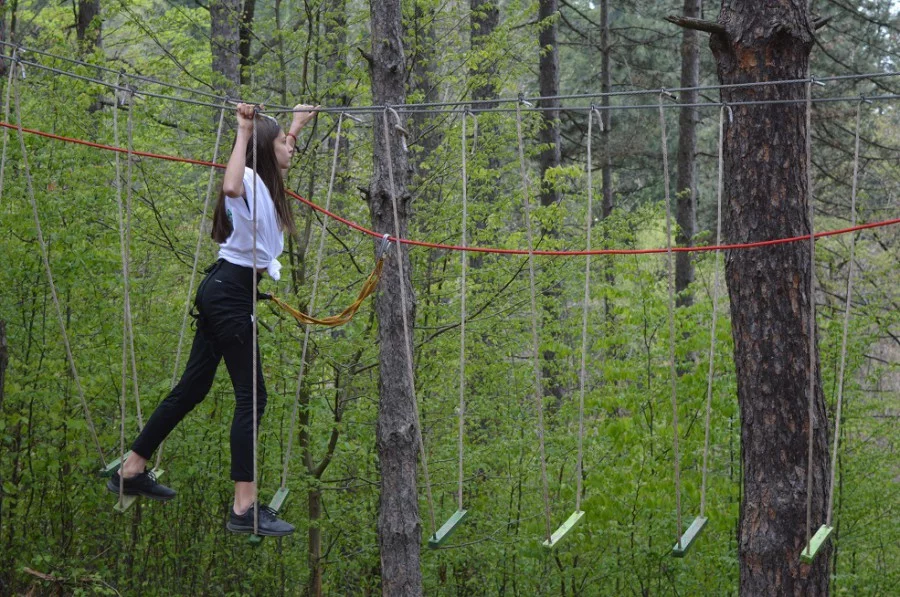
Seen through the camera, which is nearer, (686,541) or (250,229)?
(250,229)

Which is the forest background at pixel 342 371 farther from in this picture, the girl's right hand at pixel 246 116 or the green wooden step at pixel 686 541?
the green wooden step at pixel 686 541

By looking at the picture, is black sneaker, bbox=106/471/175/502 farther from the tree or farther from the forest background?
the tree

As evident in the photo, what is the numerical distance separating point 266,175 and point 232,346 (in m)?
0.58

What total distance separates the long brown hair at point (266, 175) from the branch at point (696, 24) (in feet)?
5.43

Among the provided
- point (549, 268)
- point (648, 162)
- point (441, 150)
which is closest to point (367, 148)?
point (441, 150)

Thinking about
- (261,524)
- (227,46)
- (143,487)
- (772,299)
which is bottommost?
(261,524)

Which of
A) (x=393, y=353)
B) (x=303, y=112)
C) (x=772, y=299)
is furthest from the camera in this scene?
(x=393, y=353)

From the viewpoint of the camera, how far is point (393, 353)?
4.88 m

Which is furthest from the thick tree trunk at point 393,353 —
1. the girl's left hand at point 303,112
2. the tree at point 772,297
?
the tree at point 772,297

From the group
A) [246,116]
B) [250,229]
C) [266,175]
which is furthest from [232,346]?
[246,116]

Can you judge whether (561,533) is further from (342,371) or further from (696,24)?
(342,371)

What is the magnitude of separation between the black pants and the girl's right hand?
0.45 metres

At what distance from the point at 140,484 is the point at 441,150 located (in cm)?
313

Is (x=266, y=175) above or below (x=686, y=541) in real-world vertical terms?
above
